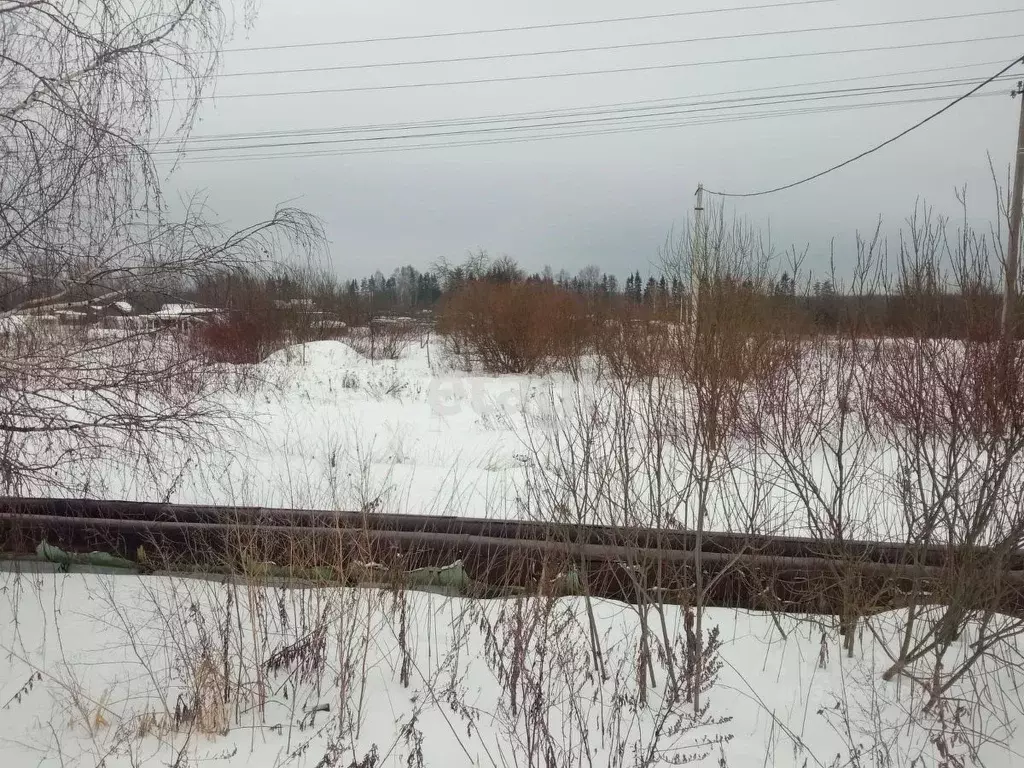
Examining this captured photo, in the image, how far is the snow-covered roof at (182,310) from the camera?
4.30 m

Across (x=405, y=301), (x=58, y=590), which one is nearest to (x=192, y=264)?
(x=58, y=590)

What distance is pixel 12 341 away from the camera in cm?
395

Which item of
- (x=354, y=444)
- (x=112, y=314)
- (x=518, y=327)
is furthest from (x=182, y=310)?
(x=518, y=327)

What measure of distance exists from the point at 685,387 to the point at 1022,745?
7.81 ft

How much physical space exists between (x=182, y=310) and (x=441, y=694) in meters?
2.96

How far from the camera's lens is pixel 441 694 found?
11.6ft

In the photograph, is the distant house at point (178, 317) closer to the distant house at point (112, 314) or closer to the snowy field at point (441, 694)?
the distant house at point (112, 314)

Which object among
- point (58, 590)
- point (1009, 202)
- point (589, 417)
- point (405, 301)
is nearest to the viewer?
point (1009, 202)

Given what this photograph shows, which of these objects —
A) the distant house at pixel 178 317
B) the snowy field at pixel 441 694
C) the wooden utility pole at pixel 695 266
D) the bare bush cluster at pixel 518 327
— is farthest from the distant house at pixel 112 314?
the bare bush cluster at pixel 518 327

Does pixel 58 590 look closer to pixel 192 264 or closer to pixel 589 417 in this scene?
pixel 192 264

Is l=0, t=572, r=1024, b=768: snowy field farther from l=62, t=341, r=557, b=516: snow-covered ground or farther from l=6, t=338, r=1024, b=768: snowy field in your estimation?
l=62, t=341, r=557, b=516: snow-covered ground

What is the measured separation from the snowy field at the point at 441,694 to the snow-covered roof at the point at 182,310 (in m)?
1.76

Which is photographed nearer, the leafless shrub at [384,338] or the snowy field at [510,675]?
the snowy field at [510,675]

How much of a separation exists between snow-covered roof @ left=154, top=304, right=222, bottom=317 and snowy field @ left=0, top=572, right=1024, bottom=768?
176 centimetres
